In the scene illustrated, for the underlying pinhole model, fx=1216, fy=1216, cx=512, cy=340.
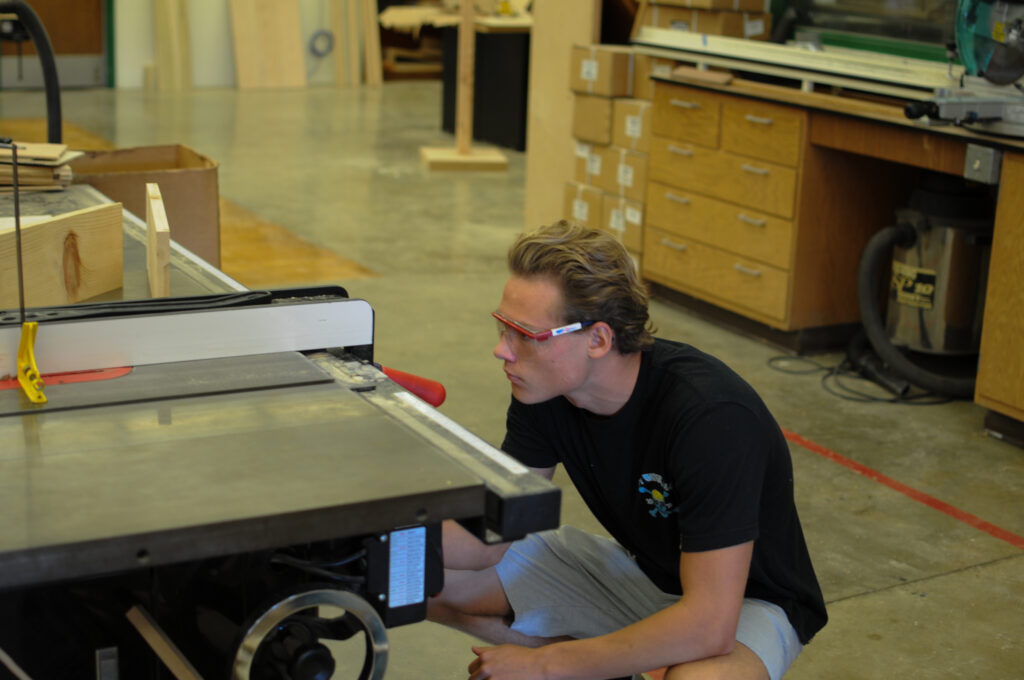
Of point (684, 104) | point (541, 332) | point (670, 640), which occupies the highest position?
point (684, 104)

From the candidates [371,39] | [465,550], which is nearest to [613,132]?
[465,550]

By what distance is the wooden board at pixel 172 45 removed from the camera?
934 centimetres

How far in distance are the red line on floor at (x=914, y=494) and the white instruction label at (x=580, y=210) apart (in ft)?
5.38

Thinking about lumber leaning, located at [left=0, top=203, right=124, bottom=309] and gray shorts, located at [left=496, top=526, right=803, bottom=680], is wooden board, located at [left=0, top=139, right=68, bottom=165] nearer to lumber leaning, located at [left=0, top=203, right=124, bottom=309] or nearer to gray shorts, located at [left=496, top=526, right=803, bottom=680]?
lumber leaning, located at [left=0, top=203, right=124, bottom=309]

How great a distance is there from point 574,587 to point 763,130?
2.33 m

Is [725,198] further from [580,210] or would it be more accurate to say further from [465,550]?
[465,550]

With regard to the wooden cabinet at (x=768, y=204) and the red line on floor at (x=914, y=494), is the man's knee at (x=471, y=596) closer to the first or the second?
the red line on floor at (x=914, y=494)

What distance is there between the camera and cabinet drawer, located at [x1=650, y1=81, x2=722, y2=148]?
13.0 ft

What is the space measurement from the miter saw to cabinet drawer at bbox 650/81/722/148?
0.90m

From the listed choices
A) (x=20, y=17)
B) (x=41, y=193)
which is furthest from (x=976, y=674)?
(x=20, y=17)

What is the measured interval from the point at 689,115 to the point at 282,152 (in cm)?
369

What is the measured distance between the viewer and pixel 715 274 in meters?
4.06

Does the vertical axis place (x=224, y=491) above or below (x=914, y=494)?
above

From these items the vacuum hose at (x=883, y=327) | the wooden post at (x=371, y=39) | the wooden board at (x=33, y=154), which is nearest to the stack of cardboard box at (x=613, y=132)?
the vacuum hose at (x=883, y=327)
